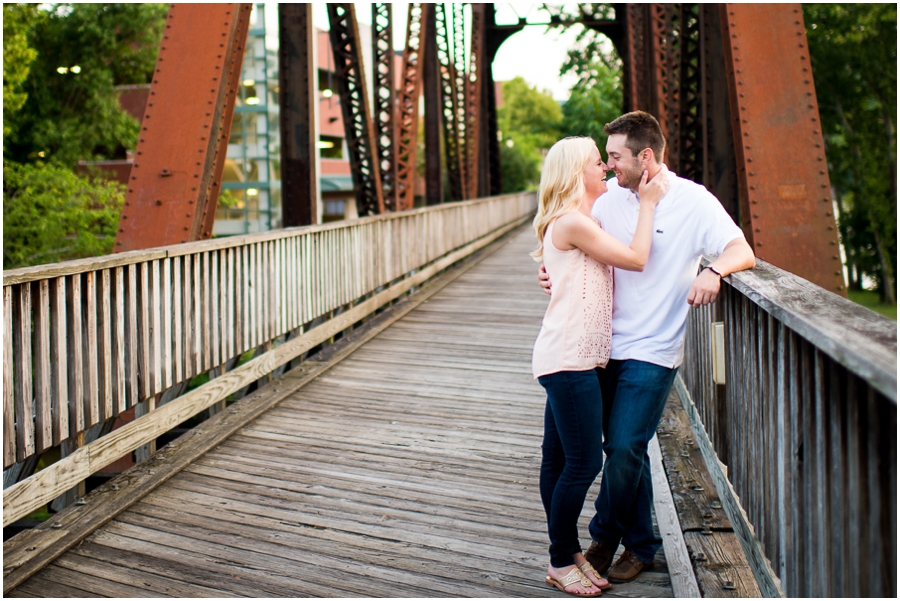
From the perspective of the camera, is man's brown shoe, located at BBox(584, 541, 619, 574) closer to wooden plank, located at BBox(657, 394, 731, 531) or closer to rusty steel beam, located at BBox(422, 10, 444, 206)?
wooden plank, located at BBox(657, 394, 731, 531)

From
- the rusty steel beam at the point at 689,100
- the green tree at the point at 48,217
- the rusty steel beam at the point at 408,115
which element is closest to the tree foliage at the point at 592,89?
the rusty steel beam at the point at 408,115

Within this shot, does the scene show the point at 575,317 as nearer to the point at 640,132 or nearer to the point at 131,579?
the point at 640,132

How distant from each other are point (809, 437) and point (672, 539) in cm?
139

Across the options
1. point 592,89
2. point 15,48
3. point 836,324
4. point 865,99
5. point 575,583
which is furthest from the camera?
point 592,89

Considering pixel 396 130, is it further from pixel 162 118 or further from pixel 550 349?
pixel 550 349

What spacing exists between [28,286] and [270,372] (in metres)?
3.00

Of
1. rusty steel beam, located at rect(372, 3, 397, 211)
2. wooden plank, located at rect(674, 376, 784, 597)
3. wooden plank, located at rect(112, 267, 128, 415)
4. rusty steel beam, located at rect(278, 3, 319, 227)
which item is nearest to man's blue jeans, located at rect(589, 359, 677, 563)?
wooden plank, located at rect(674, 376, 784, 597)

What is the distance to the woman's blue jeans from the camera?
280 centimetres

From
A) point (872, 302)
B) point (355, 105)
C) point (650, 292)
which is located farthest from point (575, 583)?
point (872, 302)

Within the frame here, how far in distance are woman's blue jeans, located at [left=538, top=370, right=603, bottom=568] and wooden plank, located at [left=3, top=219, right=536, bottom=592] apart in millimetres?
2065

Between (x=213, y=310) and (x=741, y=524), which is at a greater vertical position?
(x=213, y=310)

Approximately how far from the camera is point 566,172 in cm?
282

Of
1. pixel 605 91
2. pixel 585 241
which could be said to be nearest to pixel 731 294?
pixel 585 241

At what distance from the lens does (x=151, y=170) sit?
5375 millimetres
